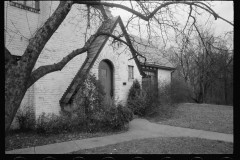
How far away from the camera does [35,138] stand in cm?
571

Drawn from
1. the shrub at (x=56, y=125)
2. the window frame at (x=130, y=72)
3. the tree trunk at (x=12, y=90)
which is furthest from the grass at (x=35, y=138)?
the window frame at (x=130, y=72)

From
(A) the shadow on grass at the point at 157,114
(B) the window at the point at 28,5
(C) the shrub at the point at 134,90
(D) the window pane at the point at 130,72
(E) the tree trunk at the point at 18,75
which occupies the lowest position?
(A) the shadow on grass at the point at 157,114

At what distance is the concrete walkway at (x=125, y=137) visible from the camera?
4589 mm

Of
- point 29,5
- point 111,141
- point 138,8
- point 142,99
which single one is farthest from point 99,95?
point 29,5

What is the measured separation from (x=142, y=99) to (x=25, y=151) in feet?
21.1

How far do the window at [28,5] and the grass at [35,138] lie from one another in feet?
16.5

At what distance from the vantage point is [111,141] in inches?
210

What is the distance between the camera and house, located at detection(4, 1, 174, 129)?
668cm

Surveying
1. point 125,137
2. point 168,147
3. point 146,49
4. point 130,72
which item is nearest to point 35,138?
point 125,137

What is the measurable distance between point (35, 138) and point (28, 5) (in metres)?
5.46

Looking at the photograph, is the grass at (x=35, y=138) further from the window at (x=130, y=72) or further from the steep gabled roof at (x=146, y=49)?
the window at (x=130, y=72)

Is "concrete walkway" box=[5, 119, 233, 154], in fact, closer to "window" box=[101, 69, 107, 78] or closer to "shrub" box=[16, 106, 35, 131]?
"shrub" box=[16, 106, 35, 131]

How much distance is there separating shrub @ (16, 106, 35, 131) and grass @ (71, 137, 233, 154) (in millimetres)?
3459

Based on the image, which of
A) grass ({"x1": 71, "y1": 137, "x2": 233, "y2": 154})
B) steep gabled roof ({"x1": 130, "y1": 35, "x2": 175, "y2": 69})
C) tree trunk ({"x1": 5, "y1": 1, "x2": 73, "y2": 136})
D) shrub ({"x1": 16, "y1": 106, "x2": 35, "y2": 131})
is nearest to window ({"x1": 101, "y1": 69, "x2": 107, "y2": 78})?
steep gabled roof ({"x1": 130, "y1": 35, "x2": 175, "y2": 69})
